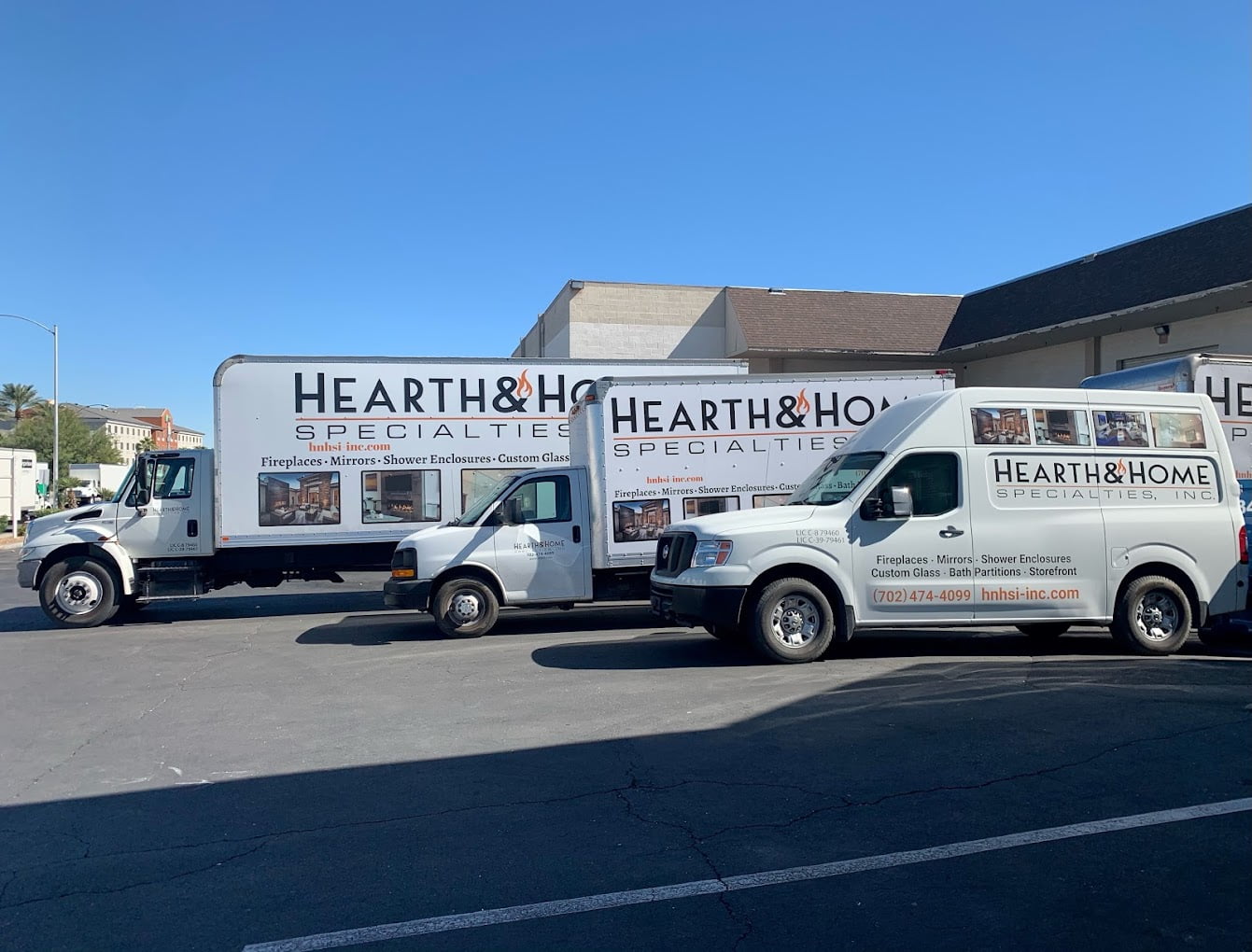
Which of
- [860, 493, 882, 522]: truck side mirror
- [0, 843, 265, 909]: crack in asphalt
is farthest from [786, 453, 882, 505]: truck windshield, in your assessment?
[0, 843, 265, 909]: crack in asphalt

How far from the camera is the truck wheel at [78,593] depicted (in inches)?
507

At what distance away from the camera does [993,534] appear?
9.48 meters

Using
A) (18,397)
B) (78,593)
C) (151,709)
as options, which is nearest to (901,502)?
(151,709)

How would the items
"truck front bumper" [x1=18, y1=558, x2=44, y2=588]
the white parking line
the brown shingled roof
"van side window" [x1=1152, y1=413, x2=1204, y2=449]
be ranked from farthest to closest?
the brown shingled roof < "truck front bumper" [x1=18, y1=558, x2=44, y2=588] < "van side window" [x1=1152, y1=413, x2=1204, y2=449] < the white parking line

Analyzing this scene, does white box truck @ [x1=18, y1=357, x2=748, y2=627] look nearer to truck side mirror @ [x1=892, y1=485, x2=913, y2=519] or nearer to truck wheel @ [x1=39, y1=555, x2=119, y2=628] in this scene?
truck wheel @ [x1=39, y1=555, x2=119, y2=628]

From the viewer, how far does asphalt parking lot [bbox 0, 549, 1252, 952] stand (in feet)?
12.9

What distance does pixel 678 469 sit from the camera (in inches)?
480

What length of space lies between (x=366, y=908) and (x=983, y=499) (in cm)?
735

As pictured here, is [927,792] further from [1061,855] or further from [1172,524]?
[1172,524]

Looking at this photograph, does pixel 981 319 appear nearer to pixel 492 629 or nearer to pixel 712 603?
pixel 492 629

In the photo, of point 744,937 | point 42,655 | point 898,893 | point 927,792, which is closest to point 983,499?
point 927,792

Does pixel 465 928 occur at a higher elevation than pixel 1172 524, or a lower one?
lower

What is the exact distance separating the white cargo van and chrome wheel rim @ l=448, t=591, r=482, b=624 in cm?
257

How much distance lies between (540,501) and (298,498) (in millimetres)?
3897
